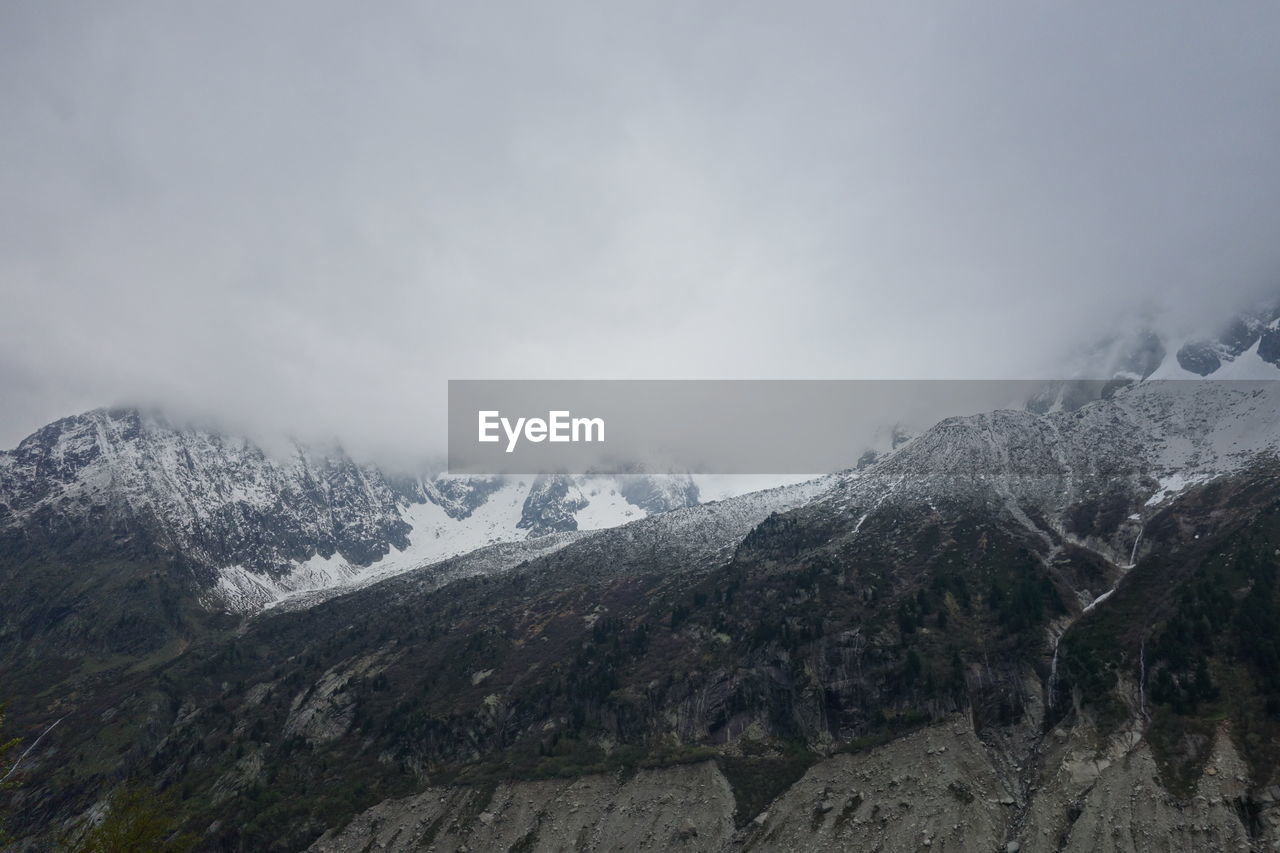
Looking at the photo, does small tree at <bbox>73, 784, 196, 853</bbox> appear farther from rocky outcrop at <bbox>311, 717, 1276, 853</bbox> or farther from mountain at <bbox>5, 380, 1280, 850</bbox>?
mountain at <bbox>5, 380, 1280, 850</bbox>

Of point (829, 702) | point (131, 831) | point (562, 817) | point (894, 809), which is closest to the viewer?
point (131, 831)

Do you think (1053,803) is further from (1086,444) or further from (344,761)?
(1086,444)

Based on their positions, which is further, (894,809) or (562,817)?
(562,817)

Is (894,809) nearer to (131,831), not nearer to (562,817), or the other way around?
(562,817)

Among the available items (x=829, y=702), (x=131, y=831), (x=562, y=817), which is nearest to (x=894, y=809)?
(x=829, y=702)

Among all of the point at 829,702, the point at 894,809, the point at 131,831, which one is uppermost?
the point at 131,831

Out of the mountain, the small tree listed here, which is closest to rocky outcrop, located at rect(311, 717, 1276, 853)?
the mountain

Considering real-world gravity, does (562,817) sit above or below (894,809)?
below

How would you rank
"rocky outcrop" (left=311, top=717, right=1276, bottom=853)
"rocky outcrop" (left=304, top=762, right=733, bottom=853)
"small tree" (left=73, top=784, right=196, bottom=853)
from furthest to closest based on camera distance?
1. "rocky outcrop" (left=304, top=762, right=733, bottom=853)
2. "rocky outcrop" (left=311, top=717, right=1276, bottom=853)
3. "small tree" (left=73, top=784, right=196, bottom=853)
